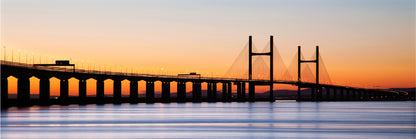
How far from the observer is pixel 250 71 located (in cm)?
16325

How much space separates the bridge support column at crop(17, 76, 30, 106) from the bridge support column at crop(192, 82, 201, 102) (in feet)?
250

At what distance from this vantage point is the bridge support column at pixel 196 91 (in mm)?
183375

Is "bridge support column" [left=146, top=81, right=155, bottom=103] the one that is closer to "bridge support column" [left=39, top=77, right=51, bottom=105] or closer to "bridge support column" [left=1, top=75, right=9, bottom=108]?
"bridge support column" [left=39, top=77, right=51, bottom=105]

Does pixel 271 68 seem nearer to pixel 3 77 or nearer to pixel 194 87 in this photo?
pixel 194 87

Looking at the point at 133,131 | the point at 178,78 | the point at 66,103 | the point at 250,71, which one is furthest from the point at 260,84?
the point at 133,131

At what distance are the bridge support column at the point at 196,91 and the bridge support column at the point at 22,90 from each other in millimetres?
76269

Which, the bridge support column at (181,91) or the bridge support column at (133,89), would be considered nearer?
the bridge support column at (133,89)

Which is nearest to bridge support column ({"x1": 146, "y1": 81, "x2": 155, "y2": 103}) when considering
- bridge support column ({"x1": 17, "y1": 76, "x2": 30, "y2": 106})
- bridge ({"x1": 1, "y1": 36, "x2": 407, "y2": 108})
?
bridge ({"x1": 1, "y1": 36, "x2": 407, "y2": 108})

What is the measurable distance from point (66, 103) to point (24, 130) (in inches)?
3160

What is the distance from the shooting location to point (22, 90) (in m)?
108

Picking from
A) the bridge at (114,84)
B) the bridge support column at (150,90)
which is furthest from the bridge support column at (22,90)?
the bridge support column at (150,90)

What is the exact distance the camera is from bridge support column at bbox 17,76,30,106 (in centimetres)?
10806

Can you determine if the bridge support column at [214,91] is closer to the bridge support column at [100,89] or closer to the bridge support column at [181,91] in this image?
the bridge support column at [181,91]

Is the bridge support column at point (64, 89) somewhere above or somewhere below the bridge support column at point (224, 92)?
above
